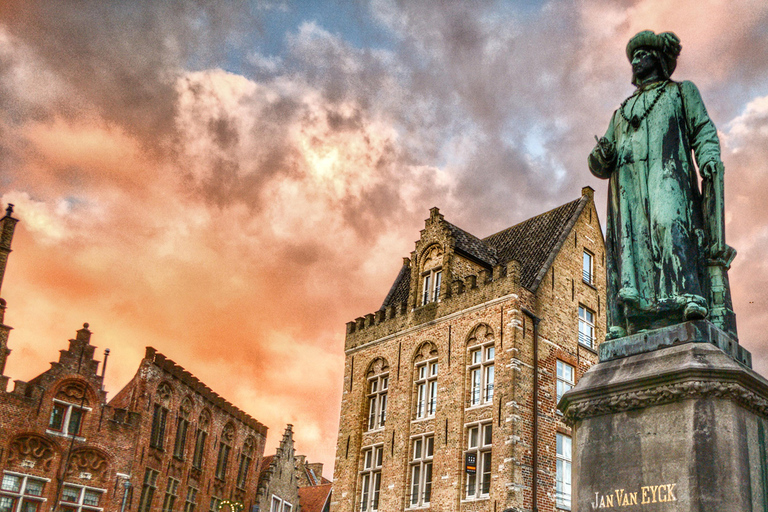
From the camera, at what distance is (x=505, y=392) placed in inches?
909

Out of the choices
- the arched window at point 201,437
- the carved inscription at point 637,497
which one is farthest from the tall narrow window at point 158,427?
the carved inscription at point 637,497

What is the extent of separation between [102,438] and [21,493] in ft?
10.9

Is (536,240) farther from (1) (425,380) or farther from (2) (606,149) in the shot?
(2) (606,149)

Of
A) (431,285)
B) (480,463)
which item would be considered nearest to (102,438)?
(431,285)

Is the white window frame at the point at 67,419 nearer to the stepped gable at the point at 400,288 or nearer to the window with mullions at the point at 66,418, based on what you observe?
the window with mullions at the point at 66,418

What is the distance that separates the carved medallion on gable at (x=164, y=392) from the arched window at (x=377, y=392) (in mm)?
8675

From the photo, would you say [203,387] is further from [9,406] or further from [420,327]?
[420,327]

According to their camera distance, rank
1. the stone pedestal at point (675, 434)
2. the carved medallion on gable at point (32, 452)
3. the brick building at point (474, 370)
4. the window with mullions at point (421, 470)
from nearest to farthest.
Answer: the stone pedestal at point (675, 434) → the brick building at point (474, 370) → the window with mullions at point (421, 470) → the carved medallion on gable at point (32, 452)

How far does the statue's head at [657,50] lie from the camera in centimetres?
694

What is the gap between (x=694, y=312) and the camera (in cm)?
571

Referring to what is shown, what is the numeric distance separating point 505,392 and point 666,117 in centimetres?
1745

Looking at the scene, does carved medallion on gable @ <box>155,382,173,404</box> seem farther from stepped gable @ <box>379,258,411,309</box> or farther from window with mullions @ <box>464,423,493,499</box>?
window with mullions @ <box>464,423,493,499</box>

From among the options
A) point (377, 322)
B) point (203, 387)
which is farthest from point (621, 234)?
point (203, 387)

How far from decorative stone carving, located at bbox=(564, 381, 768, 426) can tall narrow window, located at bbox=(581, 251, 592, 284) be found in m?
22.4
